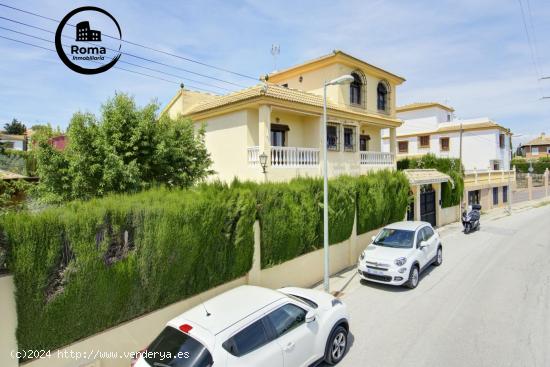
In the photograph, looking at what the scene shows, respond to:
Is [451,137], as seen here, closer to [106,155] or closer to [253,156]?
[253,156]

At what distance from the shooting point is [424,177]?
19.1 metres

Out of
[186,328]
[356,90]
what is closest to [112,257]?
[186,328]

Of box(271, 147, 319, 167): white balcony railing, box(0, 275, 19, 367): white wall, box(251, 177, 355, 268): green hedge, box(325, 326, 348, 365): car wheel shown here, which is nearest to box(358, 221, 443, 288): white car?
box(251, 177, 355, 268): green hedge

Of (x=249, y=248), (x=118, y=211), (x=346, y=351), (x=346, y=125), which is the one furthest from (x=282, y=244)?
(x=346, y=125)

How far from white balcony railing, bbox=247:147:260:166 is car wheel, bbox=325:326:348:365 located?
8.29 m

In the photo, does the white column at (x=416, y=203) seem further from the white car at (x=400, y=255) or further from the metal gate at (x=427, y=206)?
the white car at (x=400, y=255)

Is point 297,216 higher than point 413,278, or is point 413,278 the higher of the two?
point 297,216

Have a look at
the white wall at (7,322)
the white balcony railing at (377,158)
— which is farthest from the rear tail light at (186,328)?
the white balcony railing at (377,158)

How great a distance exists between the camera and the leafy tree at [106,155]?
31.8ft

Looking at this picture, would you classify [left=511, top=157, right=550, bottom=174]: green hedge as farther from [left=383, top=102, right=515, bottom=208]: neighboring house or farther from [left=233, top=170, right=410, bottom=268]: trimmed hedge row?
[left=233, top=170, right=410, bottom=268]: trimmed hedge row

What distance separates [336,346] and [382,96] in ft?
59.4

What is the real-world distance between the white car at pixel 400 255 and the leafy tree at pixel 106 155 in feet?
24.5

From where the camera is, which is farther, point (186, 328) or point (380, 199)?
point (380, 199)

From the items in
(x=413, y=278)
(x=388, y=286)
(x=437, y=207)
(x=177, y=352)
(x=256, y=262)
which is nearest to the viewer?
(x=177, y=352)
